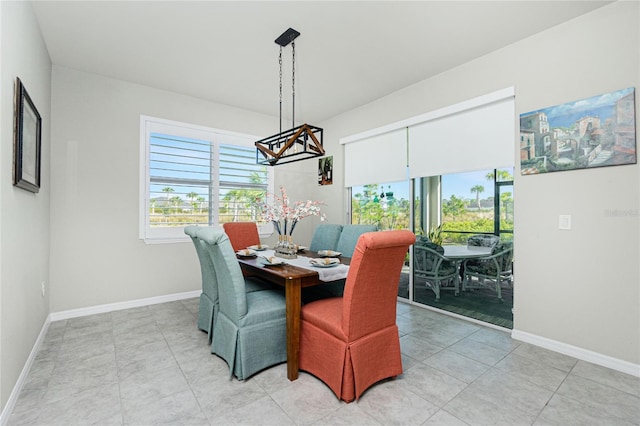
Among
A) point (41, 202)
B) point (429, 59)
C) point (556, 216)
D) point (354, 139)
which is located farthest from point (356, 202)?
point (41, 202)

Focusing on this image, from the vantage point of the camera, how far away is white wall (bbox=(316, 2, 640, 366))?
89.0 inches

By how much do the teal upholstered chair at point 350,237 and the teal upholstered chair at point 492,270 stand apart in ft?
4.11

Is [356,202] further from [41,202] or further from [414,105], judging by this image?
[41,202]

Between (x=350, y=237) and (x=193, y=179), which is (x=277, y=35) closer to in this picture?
(x=350, y=237)

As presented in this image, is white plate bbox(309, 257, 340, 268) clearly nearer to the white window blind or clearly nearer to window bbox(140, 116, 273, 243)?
the white window blind

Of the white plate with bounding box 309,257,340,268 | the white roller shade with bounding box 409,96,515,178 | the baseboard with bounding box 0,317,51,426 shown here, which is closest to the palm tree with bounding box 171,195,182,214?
the baseboard with bounding box 0,317,51,426

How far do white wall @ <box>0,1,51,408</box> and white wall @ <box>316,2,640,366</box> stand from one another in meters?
3.87

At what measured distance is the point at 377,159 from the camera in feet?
14.2

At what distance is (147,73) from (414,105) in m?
3.26

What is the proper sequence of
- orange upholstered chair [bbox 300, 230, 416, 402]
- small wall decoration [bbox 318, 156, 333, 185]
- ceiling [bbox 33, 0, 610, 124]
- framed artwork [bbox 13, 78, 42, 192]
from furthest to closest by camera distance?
1. small wall decoration [bbox 318, 156, 333, 185]
2. ceiling [bbox 33, 0, 610, 124]
3. framed artwork [bbox 13, 78, 42, 192]
4. orange upholstered chair [bbox 300, 230, 416, 402]

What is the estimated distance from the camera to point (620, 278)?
2.29 m

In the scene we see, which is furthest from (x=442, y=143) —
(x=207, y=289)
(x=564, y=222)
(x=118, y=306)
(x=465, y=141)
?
(x=118, y=306)

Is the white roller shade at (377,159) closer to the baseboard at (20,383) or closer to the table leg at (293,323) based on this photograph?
the table leg at (293,323)

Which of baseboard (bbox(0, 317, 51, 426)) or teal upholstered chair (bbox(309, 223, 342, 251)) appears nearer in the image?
baseboard (bbox(0, 317, 51, 426))
